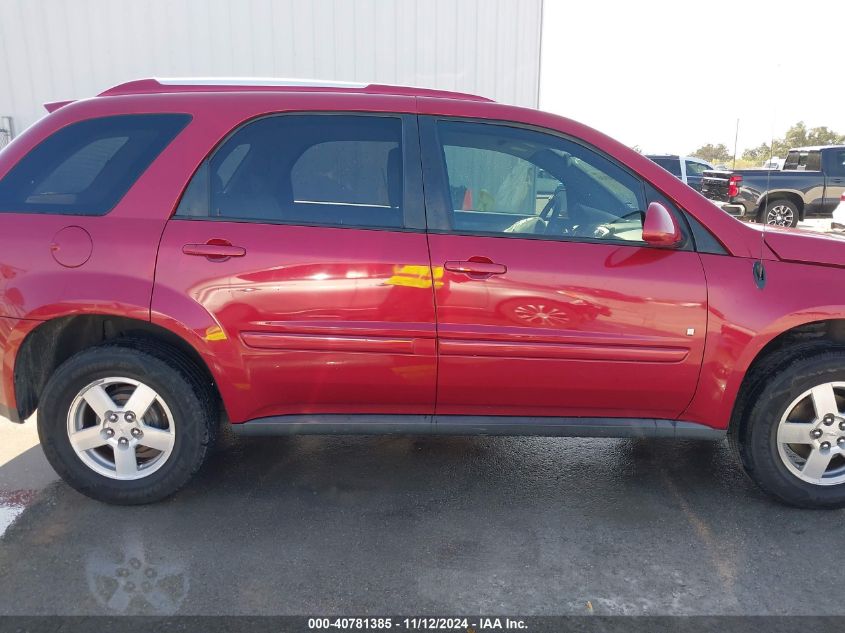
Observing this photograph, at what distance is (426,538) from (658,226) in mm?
1653

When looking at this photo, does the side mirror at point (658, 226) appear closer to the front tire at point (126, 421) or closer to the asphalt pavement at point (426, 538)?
the asphalt pavement at point (426, 538)

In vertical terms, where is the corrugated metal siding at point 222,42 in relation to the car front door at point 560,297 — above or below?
above

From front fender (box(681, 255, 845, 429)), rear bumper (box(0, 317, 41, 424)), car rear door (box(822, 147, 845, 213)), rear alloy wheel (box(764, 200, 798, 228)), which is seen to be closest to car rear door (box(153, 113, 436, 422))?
rear bumper (box(0, 317, 41, 424))

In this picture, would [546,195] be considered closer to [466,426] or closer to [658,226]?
[658,226]

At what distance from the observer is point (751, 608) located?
2.28 m

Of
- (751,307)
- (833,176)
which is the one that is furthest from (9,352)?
(833,176)

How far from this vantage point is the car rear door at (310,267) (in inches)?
106

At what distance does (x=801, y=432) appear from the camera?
113 inches

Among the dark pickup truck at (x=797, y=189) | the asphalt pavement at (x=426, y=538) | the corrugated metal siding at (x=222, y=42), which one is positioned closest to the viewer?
the asphalt pavement at (x=426, y=538)

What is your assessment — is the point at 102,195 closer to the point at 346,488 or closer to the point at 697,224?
the point at 346,488

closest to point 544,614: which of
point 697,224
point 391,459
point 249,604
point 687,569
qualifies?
point 687,569

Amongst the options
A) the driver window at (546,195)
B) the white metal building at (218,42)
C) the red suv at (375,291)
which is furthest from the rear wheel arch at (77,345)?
the white metal building at (218,42)

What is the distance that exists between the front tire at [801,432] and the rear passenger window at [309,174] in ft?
6.09

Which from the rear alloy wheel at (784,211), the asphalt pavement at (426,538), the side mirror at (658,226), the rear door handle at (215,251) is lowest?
the asphalt pavement at (426,538)
